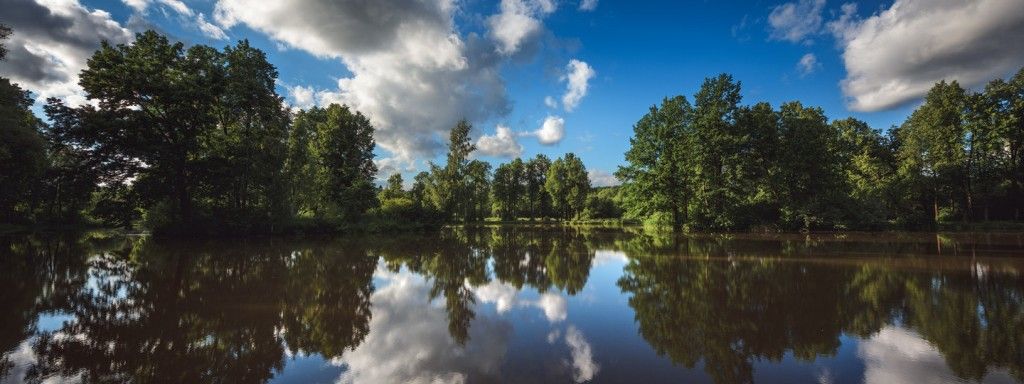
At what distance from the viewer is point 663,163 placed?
37812mm

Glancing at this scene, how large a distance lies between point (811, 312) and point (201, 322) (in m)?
10.5

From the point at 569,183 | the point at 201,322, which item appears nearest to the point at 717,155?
the point at 201,322

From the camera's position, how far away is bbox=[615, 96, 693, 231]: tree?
37219 mm

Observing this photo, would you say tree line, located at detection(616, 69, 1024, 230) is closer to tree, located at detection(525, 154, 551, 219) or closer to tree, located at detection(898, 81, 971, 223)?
tree, located at detection(898, 81, 971, 223)

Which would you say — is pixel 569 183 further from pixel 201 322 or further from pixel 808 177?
pixel 201 322

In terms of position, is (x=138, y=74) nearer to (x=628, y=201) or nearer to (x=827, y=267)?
(x=827, y=267)

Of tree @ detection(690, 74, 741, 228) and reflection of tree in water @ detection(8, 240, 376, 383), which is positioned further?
tree @ detection(690, 74, 741, 228)

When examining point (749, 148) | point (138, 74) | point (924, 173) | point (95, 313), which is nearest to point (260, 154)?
point (138, 74)

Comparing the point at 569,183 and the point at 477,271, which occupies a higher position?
the point at 569,183

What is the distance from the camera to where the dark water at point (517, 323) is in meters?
5.17

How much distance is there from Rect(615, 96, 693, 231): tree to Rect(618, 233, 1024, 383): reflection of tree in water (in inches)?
961

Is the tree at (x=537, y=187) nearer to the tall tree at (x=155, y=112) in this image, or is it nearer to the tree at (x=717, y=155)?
the tree at (x=717, y=155)

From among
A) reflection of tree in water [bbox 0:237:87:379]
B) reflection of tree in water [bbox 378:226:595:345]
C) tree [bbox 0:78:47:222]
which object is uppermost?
tree [bbox 0:78:47:222]

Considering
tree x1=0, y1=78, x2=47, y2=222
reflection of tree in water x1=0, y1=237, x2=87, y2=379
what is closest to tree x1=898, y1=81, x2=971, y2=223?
reflection of tree in water x1=0, y1=237, x2=87, y2=379
